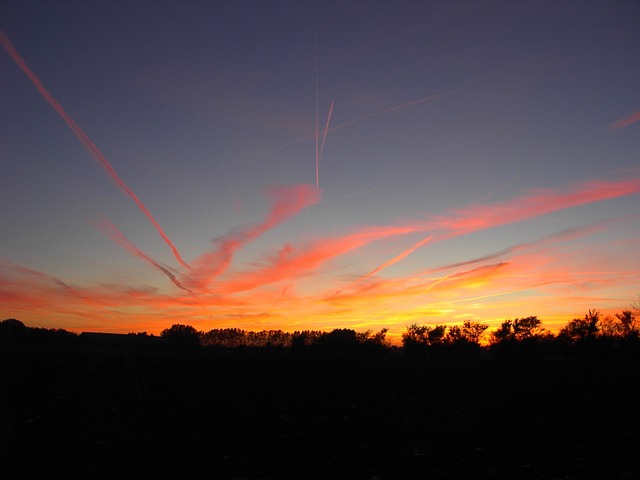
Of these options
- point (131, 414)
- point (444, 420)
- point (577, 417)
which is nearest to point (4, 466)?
point (131, 414)

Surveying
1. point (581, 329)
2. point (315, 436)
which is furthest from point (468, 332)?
point (315, 436)

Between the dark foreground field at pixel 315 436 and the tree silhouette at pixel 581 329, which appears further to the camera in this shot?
the tree silhouette at pixel 581 329

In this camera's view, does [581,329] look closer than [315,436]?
No

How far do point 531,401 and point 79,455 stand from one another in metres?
23.3

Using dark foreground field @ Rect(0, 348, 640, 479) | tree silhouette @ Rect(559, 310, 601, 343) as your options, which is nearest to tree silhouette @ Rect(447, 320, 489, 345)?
tree silhouette @ Rect(559, 310, 601, 343)

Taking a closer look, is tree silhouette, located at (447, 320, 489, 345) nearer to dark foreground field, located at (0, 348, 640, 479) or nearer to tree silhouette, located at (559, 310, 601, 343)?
tree silhouette, located at (559, 310, 601, 343)

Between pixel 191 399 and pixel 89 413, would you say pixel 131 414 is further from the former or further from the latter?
pixel 191 399

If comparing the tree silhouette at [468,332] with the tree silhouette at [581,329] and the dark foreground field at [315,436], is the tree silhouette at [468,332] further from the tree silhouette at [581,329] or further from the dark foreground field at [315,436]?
the dark foreground field at [315,436]

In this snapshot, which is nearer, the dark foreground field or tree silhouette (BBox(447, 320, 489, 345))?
the dark foreground field

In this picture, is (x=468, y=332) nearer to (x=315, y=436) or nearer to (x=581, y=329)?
(x=581, y=329)

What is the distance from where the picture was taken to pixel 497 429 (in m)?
15.3

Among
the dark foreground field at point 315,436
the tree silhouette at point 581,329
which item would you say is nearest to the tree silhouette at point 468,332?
the tree silhouette at point 581,329

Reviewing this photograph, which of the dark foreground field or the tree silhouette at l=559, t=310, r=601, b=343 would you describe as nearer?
the dark foreground field

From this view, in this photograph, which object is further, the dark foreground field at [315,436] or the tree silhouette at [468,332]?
the tree silhouette at [468,332]
